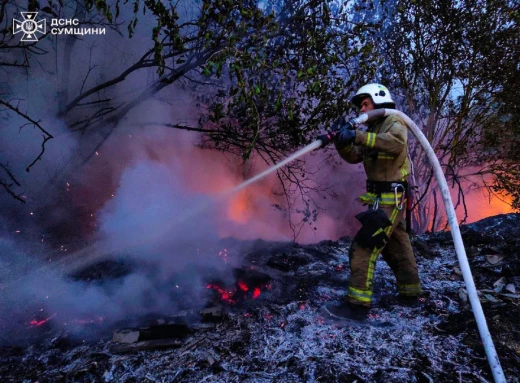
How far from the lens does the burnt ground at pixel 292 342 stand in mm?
2414

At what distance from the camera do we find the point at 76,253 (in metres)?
5.17

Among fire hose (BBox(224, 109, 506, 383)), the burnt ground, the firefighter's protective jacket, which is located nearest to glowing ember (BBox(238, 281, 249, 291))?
the burnt ground

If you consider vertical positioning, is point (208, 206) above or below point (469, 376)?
above

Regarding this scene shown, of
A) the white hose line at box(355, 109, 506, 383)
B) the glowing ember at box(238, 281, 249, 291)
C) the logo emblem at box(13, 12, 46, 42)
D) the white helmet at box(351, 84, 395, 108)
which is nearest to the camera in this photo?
the white hose line at box(355, 109, 506, 383)

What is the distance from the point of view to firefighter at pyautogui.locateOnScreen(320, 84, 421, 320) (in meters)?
3.14

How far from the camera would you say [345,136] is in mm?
2992

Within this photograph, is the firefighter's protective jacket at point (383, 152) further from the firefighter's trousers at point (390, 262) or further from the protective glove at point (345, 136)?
the firefighter's trousers at point (390, 262)

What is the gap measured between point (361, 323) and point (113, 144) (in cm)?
570

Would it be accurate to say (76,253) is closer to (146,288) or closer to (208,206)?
(146,288)

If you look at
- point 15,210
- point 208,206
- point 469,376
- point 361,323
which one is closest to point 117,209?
point 15,210

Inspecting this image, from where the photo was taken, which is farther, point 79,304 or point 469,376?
point 79,304

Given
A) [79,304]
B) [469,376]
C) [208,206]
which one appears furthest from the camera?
[208,206]

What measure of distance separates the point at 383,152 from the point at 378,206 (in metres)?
0.57

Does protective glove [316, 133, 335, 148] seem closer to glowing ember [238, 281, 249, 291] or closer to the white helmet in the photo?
the white helmet
